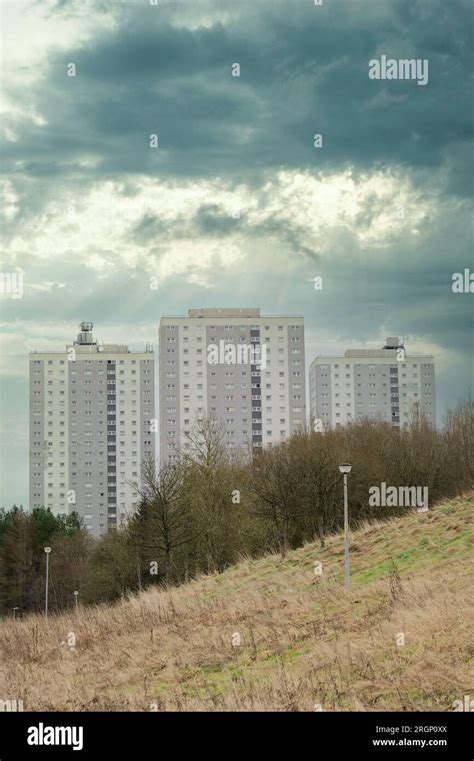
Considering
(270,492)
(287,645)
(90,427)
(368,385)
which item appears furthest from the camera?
(368,385)

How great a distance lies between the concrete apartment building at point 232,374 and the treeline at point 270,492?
6219 centimetres

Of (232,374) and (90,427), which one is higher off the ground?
(232,374)

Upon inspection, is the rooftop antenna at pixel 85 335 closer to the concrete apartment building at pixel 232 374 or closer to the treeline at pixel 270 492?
the concrete apartment building at pixel 232 374

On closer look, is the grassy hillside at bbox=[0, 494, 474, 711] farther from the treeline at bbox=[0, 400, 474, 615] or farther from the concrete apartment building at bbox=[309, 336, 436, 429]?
the concrete apartment building at bbox=[309, 336, 436, 429]

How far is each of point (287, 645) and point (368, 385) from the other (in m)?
137

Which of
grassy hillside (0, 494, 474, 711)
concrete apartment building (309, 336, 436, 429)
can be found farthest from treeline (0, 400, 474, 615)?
concrete apartment building (309, 336, 436, 429)

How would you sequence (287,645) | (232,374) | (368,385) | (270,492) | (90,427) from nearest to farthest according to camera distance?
1. (287,645)
2. (270,492)
3. (232,374)
4. (90,427)
5. (368,385)

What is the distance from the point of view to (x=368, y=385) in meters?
156

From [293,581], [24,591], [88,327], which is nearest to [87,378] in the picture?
[88,327]

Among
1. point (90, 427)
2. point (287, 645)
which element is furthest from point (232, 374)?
point (287, 645)

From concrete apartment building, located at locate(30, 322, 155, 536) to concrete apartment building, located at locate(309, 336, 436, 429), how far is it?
2759 centimetres

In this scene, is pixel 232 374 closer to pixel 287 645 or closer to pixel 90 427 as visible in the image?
pixel 90 427
